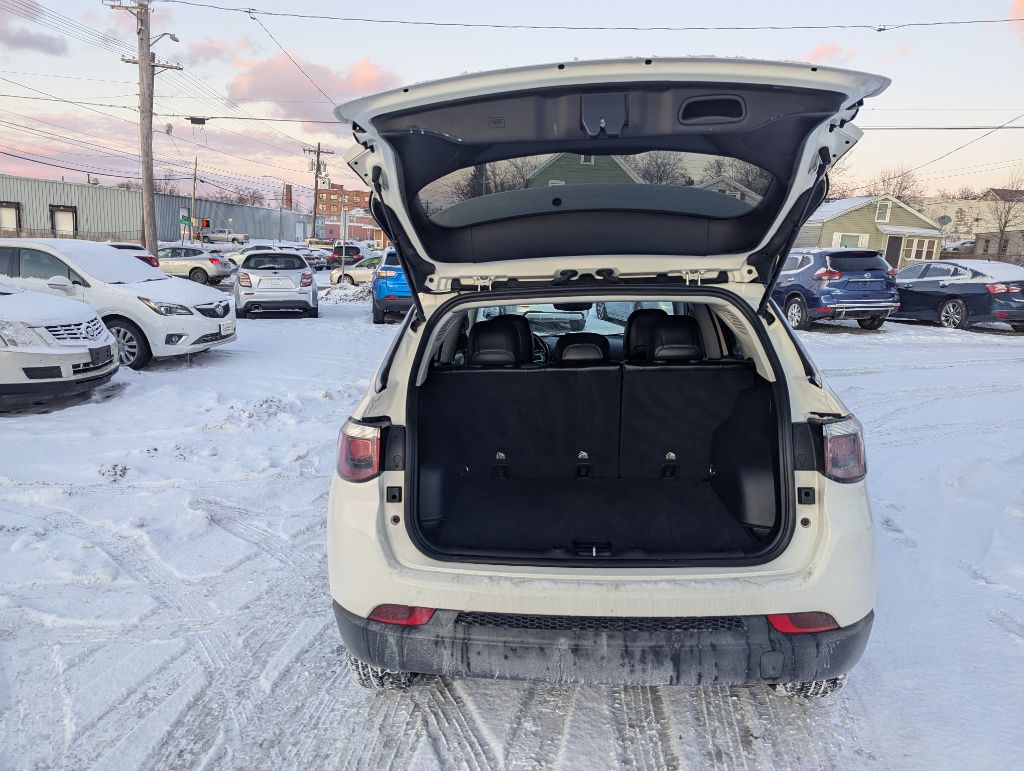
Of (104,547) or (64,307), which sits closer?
(104,547)

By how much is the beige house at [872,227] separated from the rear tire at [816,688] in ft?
128

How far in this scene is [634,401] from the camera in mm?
3398

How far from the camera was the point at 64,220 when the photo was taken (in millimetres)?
50312

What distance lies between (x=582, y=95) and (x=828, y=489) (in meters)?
1.52

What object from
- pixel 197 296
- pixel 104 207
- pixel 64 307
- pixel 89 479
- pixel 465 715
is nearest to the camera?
pixel 465 715

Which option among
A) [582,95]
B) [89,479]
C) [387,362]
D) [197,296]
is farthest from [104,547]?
[197,296]

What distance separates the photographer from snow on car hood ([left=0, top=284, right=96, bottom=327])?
628cm

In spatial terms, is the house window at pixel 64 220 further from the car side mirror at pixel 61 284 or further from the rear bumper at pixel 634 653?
the rear bumper at pixel 634 653

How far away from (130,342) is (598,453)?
7.26 meters

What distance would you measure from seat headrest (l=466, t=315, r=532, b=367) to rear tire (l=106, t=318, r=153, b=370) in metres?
6.60

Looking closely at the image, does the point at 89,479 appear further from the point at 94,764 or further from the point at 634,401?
the point at 634,401

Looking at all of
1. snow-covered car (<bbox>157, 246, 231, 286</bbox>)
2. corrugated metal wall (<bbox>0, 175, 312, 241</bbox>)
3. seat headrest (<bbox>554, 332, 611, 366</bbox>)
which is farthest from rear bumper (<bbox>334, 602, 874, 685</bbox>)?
corrugated metal wall (<bbox>0, 175, 312, 241</bbox>)

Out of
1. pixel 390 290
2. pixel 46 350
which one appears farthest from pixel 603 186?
pixel 390 290

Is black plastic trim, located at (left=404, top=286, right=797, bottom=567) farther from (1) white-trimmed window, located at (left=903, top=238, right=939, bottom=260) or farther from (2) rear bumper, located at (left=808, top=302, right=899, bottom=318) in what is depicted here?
(1) white-trimmed window, located at (left=903, top=238, right=939, bottom=260)
